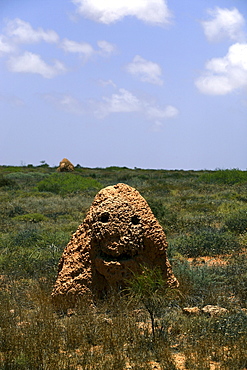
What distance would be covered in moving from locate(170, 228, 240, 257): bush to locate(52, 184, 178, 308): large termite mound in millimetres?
3525

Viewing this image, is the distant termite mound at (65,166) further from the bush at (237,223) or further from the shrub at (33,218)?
the bush at (237,223)

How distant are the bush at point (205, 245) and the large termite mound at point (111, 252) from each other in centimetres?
352

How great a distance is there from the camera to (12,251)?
32.0 feet

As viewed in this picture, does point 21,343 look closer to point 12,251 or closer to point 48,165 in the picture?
point 12,251

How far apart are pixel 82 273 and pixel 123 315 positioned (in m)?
0.90

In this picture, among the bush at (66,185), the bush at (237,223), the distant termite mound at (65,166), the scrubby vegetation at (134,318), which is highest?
the distant termite mound at (65,166)

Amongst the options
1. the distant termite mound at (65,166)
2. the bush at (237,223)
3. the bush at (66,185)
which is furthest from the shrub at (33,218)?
the distant termite mound at (65,166)

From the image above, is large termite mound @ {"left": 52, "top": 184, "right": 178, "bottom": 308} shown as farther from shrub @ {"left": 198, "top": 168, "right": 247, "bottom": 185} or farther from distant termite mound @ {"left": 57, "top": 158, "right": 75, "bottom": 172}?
distant termite mound @ {"left": 57, "top": 158, "right": 75, "bottom": 172}

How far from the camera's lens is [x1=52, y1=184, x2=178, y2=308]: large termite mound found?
19.7 ft

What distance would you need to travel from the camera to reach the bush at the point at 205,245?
9.77 metres

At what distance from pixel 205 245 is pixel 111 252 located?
4.51m

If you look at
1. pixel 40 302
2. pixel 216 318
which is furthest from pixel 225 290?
pixel 40 302

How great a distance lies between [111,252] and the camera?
5984 millimetres

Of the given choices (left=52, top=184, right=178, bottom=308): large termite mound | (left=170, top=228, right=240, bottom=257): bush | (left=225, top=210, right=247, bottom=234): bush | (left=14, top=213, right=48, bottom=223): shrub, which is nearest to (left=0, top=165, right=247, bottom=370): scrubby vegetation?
(left=170, top=228, right=240, bottom=257): bush
